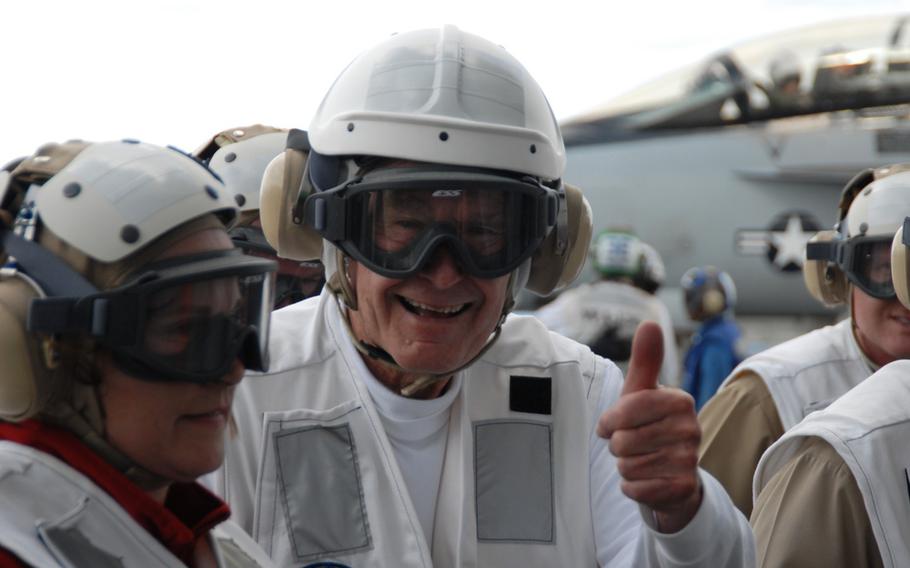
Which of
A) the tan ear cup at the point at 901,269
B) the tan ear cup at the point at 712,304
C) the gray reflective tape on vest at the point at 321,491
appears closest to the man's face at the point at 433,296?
the gray reflective tape on vest at the point at 321,491

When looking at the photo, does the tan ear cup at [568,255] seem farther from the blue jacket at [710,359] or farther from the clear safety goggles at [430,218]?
the blue jacket at [710,359]

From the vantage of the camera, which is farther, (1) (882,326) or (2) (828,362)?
(2) (828,362)

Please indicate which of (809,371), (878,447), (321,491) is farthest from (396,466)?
(809,371)

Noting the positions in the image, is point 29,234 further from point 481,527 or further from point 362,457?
point 481,527

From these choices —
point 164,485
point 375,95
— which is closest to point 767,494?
point 375,95

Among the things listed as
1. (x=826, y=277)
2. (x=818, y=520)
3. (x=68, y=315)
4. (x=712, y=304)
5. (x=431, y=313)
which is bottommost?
(x=712, y=304)

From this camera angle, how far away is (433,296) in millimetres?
2373

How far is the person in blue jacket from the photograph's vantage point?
7562 mm

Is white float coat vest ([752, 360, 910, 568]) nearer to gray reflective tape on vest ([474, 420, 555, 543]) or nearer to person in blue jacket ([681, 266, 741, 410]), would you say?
gray reflective tape on vest ([474, 420, 555, 543])

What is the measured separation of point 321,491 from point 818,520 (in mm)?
1060

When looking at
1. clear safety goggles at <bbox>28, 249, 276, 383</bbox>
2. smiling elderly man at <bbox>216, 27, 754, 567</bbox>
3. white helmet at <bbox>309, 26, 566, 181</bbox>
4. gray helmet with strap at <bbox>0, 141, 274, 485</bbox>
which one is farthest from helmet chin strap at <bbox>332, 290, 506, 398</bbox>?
gray helmet with strap at <bbox>0, 141, 274, 485</bbox>

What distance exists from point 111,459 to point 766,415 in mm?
2475

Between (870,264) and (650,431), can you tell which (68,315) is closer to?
(650,431)

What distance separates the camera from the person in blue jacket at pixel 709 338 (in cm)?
756
